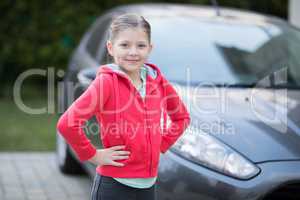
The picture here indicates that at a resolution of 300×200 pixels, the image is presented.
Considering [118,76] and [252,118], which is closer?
[118,76]

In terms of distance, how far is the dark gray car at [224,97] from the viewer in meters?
3.20

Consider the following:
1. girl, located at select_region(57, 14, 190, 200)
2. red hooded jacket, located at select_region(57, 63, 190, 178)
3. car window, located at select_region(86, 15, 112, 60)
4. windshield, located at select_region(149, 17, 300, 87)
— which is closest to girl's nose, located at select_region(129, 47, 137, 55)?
girl, located at select_region(57, 14, 190, 200)

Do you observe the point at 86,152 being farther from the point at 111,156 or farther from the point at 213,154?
the point at 213,154

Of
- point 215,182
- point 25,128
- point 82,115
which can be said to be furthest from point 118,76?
point 25,128

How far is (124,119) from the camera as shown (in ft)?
8.48

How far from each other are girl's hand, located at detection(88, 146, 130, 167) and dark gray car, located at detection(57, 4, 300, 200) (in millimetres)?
733

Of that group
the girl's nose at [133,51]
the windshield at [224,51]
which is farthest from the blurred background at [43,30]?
the girl's nose at [133,51]

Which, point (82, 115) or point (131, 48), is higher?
point (131, 48)

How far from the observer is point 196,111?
12.0ft

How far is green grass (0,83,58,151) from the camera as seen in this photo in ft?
23.0

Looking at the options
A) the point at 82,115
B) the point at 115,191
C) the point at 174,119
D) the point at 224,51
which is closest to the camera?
the point at 82,115

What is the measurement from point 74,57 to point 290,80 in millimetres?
2356

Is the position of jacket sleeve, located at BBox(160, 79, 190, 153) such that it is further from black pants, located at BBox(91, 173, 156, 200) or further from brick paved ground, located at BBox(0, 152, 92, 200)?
brick paved ground, located at BBox(0, 152, 92, 200)

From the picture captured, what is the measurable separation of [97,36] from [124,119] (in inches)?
125
